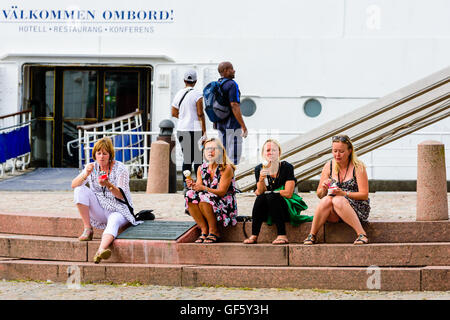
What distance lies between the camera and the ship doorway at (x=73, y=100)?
16.8 m

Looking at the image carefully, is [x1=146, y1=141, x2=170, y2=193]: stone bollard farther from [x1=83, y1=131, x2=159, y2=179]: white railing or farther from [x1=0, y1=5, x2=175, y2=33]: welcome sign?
[x1=0, y1=5, x2=175, y2=33]: welcome sign

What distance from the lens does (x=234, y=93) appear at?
1009 cm

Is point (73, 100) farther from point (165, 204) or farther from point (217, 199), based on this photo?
point (217, 199)

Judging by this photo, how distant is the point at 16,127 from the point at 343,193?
31.9ft

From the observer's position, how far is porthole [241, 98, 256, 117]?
1562 cm

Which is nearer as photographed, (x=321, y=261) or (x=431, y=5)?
(x=321, y=261)

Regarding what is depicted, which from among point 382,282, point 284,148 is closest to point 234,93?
point 284,148

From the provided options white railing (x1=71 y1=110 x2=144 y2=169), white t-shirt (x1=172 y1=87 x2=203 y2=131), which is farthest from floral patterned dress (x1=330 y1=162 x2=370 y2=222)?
white railing (x1=71 y1=110 x2=144 y2=169)

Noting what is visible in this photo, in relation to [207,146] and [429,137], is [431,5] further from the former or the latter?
[207,146]

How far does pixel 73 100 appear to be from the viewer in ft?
56.4

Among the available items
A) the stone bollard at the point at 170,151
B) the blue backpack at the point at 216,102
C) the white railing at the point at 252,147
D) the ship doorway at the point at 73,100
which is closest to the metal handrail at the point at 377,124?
the stone bollard at the point at 170,151

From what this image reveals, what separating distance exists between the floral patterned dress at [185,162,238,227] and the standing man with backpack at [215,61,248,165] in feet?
6.58

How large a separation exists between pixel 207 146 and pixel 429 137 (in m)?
8.19

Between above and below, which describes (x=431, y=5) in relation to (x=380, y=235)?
above
